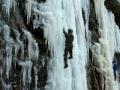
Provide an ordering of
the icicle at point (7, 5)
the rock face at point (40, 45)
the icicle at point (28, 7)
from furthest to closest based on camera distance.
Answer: the icicle at point (28, 7) < the icicle at point (7, 5) < the rock face at point (40, 45)

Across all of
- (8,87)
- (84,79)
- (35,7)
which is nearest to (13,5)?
(35,7)

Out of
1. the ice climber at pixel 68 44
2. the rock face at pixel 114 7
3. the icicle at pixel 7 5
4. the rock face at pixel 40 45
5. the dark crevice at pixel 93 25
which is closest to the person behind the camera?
the rock face at pixel 40 45

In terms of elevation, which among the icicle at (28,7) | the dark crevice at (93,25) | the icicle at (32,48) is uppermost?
the icicle at (28,7)

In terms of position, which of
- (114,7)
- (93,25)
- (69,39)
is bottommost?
(69,39)

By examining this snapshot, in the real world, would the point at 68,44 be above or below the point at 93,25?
below

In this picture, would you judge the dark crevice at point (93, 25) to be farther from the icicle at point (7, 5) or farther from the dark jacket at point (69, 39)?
the icicle at point (7, 5)

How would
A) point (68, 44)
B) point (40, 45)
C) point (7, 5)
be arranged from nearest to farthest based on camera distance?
point (7, 5) < point (40, 45) < point (68, 44)

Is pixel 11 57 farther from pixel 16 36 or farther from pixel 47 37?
pixel 47 37

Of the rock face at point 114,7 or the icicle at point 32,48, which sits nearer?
the icicle at point 32,48

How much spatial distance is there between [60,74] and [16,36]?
116 cm

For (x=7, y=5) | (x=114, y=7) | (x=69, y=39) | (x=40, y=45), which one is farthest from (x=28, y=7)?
(x=114, y=7)

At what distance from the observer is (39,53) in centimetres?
784

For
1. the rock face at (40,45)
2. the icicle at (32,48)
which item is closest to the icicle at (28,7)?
the rock face at (40,45)

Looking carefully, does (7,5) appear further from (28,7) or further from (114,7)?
(114,7)
